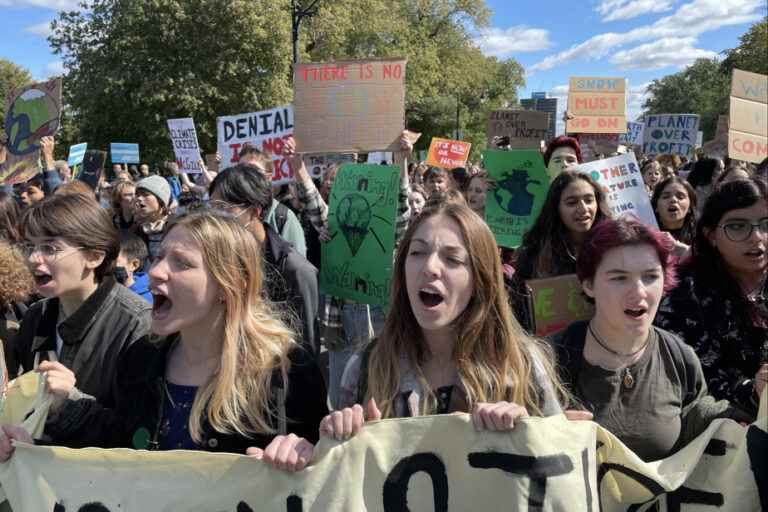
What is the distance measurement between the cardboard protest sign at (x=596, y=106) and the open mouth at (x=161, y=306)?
7785mm

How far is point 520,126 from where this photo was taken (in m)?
7.60

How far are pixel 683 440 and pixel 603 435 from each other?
41 cm

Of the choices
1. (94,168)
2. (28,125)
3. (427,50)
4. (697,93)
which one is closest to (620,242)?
(28,125)

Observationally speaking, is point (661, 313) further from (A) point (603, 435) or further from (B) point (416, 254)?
(B) point (416, 254)

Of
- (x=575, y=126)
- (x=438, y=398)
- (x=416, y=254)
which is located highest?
(x=575, y=126)

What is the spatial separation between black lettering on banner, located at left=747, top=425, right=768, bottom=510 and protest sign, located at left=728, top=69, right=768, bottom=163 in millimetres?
4377

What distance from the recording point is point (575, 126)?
903 cm

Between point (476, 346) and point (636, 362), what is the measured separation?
20.7 inches

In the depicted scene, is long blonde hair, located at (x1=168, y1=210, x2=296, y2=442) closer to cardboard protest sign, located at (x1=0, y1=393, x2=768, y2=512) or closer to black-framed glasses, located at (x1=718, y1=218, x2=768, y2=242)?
cardboard protest sign, located at (x1=0, y1=393, x2=768, y2=512)

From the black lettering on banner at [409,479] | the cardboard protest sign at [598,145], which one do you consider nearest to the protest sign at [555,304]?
the black lettering on banner at [409,479]

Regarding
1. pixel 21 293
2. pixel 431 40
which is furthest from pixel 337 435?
Answer: pixel 431 40

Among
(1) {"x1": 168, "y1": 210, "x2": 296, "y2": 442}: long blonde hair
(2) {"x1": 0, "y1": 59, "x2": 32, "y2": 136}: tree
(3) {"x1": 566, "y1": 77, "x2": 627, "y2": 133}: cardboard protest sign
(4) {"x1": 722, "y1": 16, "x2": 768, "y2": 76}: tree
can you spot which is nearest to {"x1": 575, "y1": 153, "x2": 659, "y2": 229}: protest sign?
(1) {"x1": 168, "y1": 210, "x2": 296, "y2": 442}: long blonde hair

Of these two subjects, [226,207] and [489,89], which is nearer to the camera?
[226,207]

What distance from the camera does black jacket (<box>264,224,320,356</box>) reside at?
364 centimetres
